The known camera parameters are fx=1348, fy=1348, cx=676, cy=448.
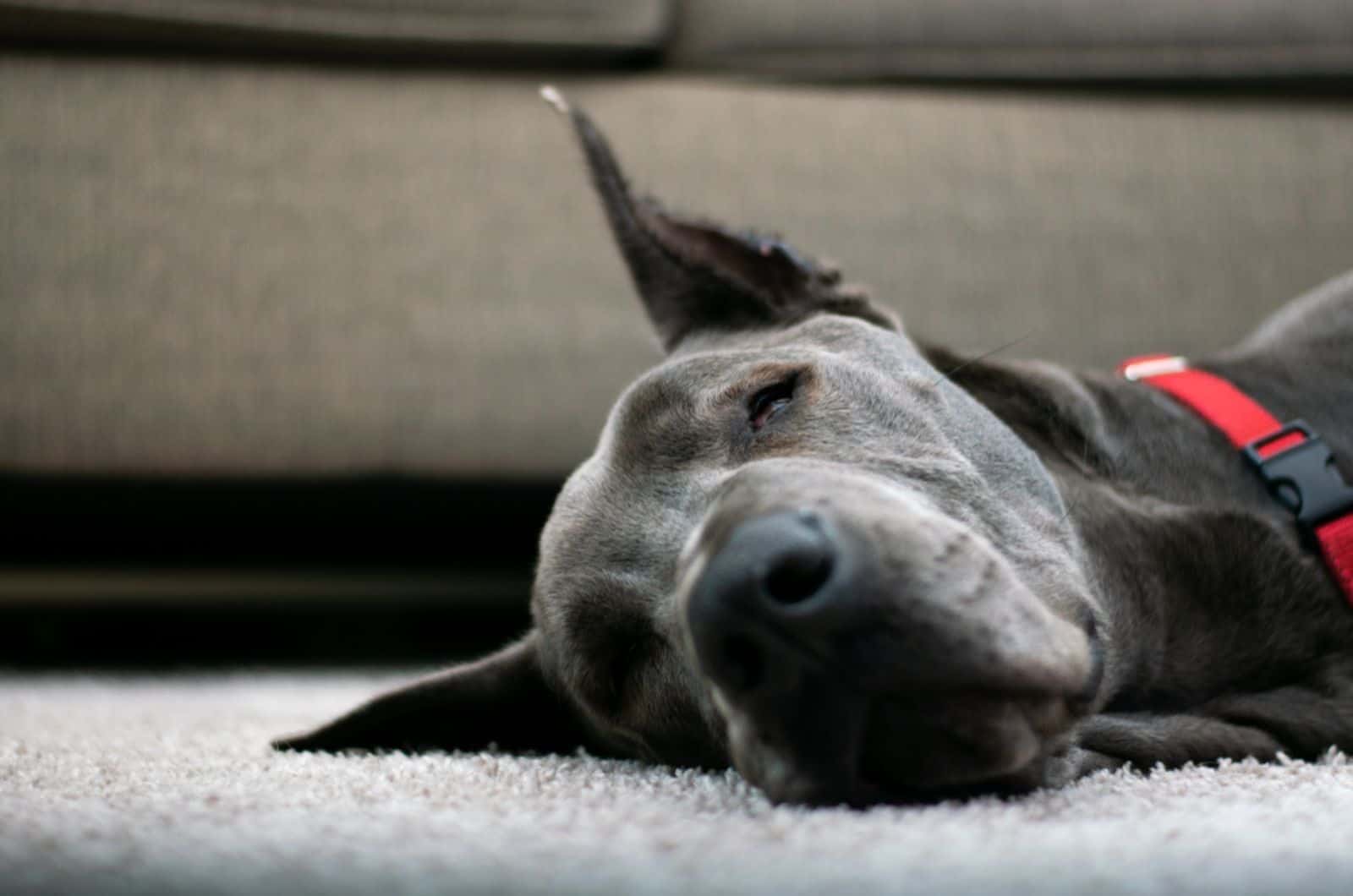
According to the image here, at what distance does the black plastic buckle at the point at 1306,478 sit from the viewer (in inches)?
→ 58.9

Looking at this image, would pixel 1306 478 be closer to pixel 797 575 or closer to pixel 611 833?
pixel 797 575

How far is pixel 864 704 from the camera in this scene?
3.16 ft

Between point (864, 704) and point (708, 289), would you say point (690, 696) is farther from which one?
point (708, 289)

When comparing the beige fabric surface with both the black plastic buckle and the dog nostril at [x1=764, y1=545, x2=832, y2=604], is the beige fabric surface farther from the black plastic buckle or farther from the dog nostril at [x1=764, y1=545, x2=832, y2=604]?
the dog nostril at [x1=764, y1=545, x2=832, y2=604]

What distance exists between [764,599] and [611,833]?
0.63 ft

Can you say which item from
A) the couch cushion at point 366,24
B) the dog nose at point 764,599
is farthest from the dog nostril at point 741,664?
the couch cushion at point 366,24

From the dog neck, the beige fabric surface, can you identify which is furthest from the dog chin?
the beige fabric surface

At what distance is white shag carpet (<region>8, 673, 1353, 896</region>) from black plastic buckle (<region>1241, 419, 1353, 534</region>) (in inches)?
12.3

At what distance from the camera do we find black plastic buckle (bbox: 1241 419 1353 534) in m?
1.50

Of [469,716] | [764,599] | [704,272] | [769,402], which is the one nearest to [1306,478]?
[769,402]

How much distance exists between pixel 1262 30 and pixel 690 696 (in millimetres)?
2036

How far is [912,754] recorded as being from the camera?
988 mm

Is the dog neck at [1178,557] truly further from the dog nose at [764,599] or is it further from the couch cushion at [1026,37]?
the couch cushion at [1026,37]

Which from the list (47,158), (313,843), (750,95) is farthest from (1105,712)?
(47,158)
